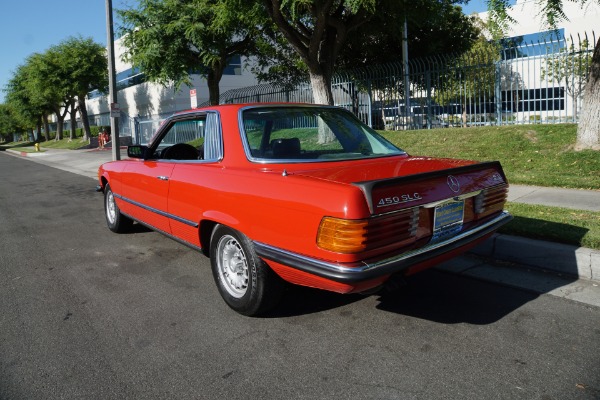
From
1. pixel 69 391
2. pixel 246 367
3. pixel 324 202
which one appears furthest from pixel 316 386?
pixel 69 391

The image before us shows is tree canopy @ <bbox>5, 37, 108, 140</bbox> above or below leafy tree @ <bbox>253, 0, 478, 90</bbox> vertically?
above

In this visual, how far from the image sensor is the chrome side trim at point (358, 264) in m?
2.84

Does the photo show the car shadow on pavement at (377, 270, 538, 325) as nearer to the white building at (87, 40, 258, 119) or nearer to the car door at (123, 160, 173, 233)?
the car door at (123, 160, 173, 233)

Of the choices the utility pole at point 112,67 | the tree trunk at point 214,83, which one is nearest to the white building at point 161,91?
the tree trunk at point 214,83

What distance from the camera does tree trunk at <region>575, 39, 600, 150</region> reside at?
340 inches

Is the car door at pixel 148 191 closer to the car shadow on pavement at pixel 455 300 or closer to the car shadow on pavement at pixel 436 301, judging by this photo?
the car shadow on pavement at pixel 436 301

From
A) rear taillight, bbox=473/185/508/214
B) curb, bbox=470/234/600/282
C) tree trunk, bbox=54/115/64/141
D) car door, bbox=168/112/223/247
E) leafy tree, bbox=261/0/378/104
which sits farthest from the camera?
tree trunk, bbox=54/115/64/141

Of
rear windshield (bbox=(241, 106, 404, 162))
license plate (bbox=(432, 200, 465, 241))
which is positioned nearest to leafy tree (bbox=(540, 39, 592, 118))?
rear windshield (bbox=(241, 106, 404, 162))

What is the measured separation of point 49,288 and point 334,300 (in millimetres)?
2694

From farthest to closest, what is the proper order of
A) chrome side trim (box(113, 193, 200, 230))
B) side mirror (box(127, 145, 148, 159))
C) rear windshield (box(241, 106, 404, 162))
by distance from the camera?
side mirror (box(127, 145, 148, 159)), chrome side trim (box(113, 193, 200, 230)), rear windshield (box(241, 106, 404, 162))

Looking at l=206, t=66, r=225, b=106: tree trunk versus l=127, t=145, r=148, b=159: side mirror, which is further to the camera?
l=206, t=66, r=225, b=106: tree trunk

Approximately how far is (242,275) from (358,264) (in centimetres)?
118

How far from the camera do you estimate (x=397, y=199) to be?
296 cm

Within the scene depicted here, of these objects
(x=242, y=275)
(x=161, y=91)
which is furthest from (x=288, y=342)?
(x=161, y=91)
